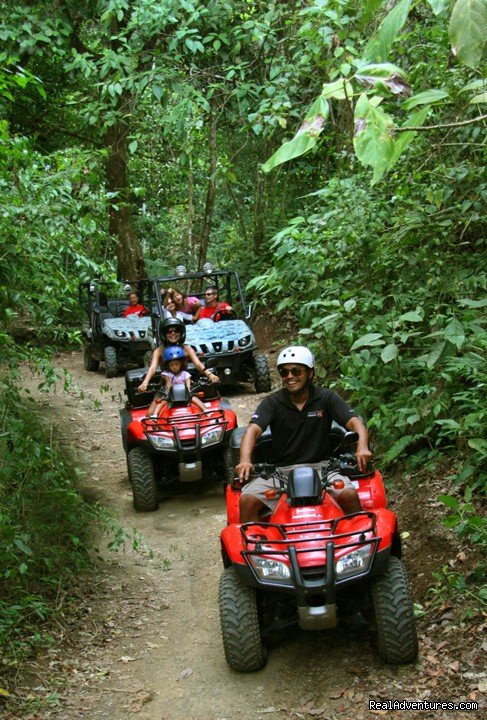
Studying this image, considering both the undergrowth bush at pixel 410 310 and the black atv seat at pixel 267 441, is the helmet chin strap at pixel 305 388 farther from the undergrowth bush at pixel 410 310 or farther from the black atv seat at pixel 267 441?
the undergrowth bush at pixel 410 310

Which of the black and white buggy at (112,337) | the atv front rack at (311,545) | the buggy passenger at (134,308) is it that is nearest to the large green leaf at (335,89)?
the atv front rack at (311,545)

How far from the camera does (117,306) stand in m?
17.5

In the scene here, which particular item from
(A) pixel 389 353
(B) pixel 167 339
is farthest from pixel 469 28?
(B) pixel 167 339

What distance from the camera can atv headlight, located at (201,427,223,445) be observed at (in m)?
7.66

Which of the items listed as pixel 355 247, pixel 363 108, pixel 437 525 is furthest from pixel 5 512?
pixel 355 247

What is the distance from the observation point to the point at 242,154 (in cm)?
1831

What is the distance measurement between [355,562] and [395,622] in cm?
37

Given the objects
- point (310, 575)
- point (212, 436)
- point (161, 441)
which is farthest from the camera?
point (212, 436)

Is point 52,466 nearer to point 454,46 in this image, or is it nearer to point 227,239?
point 454,46

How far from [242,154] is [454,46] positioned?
17.2m

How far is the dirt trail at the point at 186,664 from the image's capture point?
4.02 meters

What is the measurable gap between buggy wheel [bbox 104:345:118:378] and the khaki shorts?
10.2 metres

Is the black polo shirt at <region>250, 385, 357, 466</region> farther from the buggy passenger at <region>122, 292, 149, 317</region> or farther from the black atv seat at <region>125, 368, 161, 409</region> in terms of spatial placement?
the buggy passenger at <region>122, 292, 149, 317</region>

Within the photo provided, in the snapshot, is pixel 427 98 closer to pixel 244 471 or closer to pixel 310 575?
pixel 310 575
